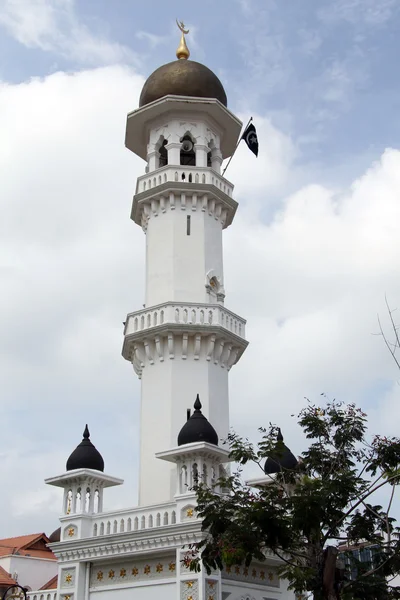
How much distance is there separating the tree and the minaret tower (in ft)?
19.0

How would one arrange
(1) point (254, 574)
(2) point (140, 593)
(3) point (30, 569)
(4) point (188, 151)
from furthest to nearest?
(3) point (30, 569)
(4) point (188, 151)
(1) point (254, 574)
(2) point (140, 593)

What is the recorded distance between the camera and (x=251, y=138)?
25.4 m

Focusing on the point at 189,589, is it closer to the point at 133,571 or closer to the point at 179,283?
the point at 133,571

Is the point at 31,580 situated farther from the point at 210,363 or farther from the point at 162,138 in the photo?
the point at 162,138

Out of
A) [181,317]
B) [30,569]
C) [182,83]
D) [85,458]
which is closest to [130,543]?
[85,458]

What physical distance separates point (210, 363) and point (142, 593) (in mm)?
6688

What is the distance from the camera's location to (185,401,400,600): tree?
13.5m

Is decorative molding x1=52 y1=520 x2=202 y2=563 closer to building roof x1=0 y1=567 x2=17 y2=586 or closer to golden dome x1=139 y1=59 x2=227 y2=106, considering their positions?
building roof x1=0 y1=567 x2=17 y2=586

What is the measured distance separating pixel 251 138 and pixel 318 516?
15.0m

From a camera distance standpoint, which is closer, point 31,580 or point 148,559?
point 148,559

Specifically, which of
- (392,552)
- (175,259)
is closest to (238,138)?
(175,259)

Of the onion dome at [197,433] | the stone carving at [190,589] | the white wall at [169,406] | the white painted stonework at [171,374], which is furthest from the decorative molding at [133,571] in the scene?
the onion dome at [197,433]

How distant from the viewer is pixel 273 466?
2083 cm

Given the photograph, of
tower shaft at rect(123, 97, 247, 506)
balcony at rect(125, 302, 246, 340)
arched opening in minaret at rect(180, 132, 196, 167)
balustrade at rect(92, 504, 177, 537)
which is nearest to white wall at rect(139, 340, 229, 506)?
tower shaft at rect(123, 97, 247, 506)
